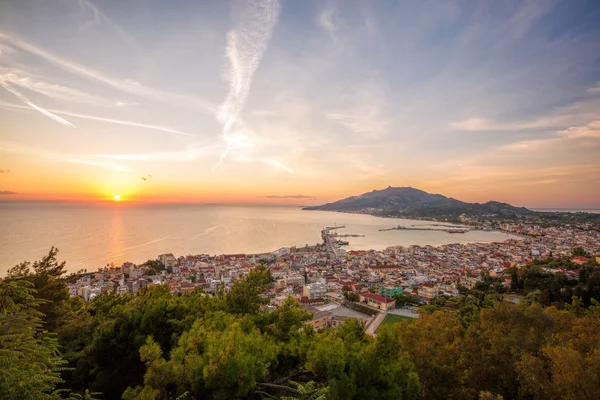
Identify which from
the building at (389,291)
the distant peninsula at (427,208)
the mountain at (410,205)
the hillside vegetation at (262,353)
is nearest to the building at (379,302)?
the building at (389,291)

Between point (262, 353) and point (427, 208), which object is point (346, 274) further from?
point (427, 208)

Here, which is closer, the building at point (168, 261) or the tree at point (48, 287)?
the tree at point (48, 287)

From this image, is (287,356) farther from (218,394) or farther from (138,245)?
(138,245)

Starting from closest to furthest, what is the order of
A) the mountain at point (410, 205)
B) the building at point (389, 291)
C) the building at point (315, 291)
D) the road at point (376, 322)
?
the road at point (376, 322) → the building at point (389, 291) → the building at point (315, 291) → the mountain at point (410, 205)

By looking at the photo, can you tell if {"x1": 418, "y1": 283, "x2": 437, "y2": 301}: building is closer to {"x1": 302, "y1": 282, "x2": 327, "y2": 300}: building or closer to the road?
the road

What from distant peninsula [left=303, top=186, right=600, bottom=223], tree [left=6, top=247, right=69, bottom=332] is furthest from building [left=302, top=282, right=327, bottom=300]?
A: distant peninsula [left=303, top=186, right=600, bottom=223]

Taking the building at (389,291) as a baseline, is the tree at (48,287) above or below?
above

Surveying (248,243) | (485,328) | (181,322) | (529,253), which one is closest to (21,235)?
(248,243)

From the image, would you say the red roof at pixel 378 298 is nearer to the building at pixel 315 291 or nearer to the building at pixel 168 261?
the building at pixel 315 291
